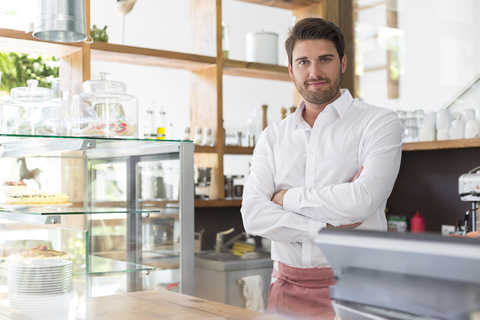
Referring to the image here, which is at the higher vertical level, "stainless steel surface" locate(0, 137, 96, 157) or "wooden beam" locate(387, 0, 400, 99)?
"wooden beam" locate(387, 0, 400, 99)

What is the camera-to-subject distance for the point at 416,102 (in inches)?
140

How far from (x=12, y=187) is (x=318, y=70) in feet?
3.99

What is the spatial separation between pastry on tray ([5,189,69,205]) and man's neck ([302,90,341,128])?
99 centimetres

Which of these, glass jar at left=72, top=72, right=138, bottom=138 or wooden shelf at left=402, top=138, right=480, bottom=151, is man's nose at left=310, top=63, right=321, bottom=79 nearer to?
glass jar at left=72, top=72, right=138, bottom=138

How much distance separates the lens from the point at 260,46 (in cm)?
352

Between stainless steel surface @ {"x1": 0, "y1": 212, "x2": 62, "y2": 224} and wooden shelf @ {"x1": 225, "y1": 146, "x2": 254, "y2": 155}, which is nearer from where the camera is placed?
stainless steel surface @ {"x1": 0, "y1": 212, "x2": 62, "y2": 224}

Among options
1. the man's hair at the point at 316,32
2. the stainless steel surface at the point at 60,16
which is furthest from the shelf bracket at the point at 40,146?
the man's hair at the point at 316,32

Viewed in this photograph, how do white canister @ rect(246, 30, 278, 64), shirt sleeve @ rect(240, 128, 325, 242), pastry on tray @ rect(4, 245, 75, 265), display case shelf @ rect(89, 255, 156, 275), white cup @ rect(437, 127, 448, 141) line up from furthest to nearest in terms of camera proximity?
white canister @ rect(246, 30, 278, 64) < white cup @ rect(437, 127, 448, 141) < display case shelf @ rect(89, 255, 156, 275) < shirt sleeve @ rect(240, 128, 325, 242) < pastry on tray @ rect(4, 245, 75, 265)

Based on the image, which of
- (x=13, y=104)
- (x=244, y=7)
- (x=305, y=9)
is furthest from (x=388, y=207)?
(x=13, y=104)

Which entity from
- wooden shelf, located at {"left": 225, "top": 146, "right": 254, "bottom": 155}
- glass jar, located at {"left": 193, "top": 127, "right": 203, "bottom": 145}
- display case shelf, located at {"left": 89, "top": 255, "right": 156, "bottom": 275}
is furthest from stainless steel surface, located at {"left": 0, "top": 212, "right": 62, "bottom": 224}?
wooden shelf, located at {"left": 225, "top": 146, "right": 254, "bottom": 155}

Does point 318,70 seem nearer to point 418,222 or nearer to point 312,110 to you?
point 312,110

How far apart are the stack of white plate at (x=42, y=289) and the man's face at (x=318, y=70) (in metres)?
1.05

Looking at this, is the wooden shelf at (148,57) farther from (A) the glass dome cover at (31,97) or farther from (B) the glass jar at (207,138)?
(A) the glass dome cover at (31,97)

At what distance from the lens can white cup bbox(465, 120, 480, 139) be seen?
9.64 feet
